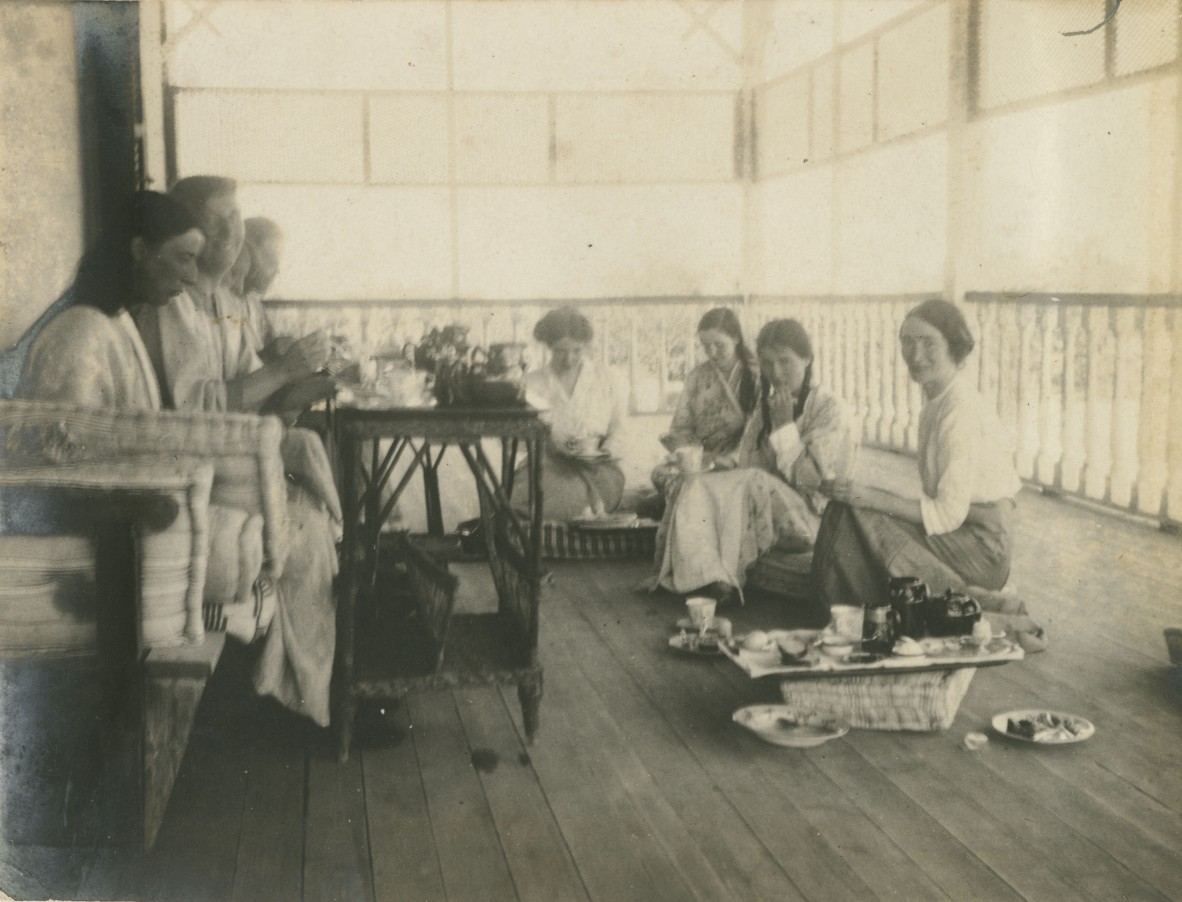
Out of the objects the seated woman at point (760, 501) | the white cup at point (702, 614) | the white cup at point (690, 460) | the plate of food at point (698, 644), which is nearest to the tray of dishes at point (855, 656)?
the plate of food at point (698, 644)

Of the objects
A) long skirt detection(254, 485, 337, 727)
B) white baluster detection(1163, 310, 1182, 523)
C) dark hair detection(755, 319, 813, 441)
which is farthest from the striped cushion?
white baluster detection(1163, 310, 1182, 523)

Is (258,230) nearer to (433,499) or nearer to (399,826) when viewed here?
(433,499)

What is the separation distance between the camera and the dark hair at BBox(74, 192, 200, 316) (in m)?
2.33

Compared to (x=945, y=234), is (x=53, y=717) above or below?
below

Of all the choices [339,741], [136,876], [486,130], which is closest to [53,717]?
[136,876]

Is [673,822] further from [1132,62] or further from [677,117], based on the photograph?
[1132,62]

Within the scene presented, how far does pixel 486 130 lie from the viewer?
2.62 metres

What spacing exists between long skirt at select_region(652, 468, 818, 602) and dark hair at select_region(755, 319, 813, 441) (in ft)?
0.77

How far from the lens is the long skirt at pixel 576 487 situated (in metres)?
4.16

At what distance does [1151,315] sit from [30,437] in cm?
261

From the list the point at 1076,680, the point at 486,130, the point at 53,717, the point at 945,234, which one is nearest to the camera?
the point at 53,717

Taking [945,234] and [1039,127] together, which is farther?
[945,234]

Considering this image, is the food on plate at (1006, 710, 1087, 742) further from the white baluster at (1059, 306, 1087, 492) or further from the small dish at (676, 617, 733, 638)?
the white baluster at (1059, 306, 1087, 492)

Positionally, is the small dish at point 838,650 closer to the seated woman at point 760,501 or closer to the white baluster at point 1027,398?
the white baluster at point 1027,398
